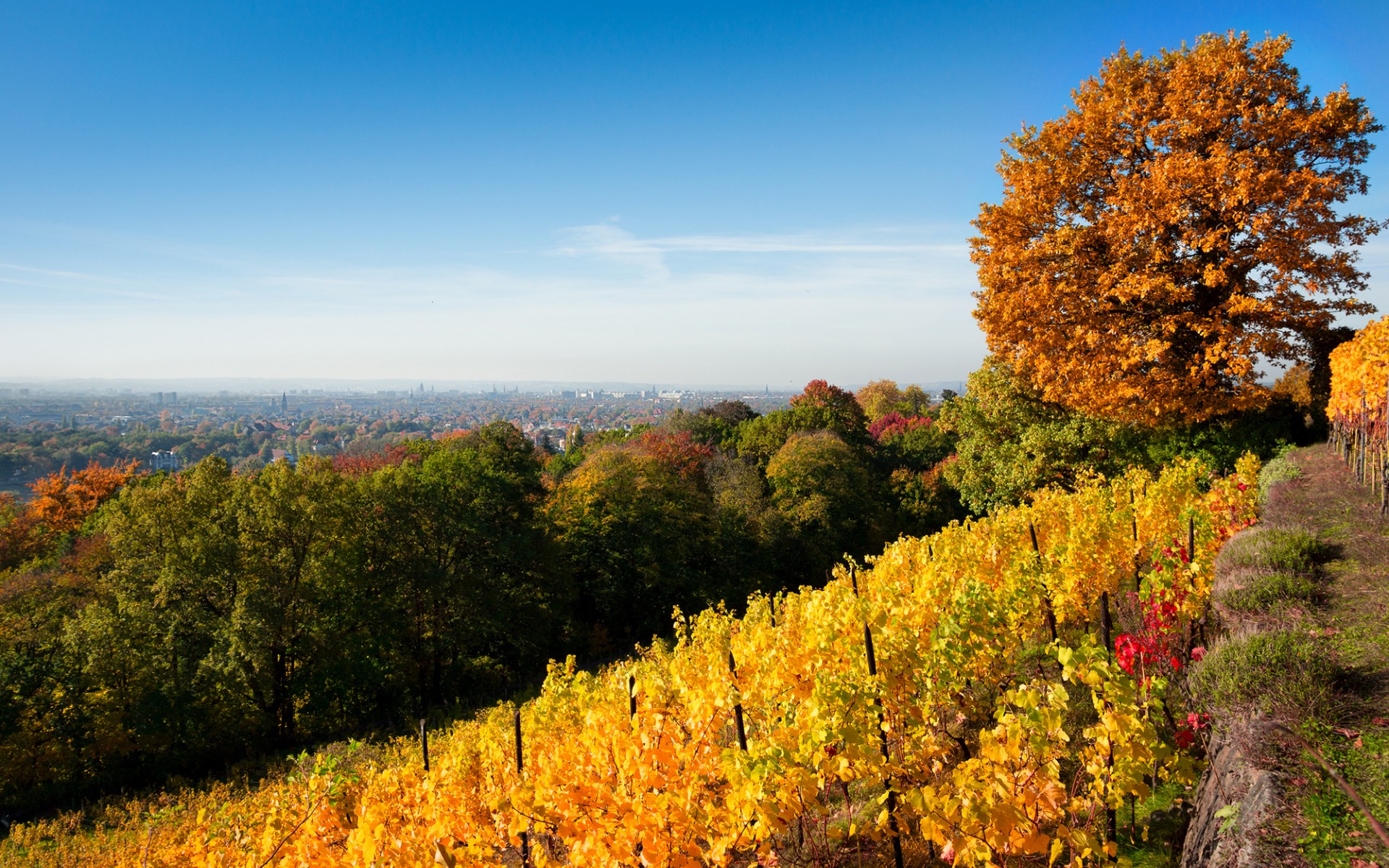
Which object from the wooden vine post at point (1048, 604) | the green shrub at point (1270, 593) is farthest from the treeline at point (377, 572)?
the green shrub at point (1270, 593)

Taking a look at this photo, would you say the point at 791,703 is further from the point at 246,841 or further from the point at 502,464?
the point at 502,464

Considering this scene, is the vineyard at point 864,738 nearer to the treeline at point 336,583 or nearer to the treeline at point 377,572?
the treeline at point 377,572

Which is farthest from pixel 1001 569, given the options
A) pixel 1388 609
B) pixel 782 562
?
pixel 782 562

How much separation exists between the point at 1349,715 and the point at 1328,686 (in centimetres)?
14

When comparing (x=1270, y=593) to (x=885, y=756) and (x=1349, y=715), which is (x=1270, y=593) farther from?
(x=885, y=756)

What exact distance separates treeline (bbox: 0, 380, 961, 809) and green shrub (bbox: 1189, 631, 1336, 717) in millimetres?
18431

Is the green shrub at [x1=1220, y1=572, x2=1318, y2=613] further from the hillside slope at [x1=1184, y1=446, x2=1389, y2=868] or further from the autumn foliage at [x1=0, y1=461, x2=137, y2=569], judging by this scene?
the autumn foliage at [x1=0, y1=461, x2=137, y2=569]

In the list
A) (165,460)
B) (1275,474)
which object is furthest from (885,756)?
(165,460)

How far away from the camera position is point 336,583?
18.5 m

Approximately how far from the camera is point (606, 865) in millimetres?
3361

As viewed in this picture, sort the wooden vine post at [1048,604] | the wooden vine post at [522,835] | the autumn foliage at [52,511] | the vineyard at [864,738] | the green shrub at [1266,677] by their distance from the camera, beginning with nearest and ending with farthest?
the vineyard at [864,738]
the green shrub at [1266,677]
the wooden vine post at [522,835]
the wooden vine post at [1048,604]
the autumn foliage at [52,511]

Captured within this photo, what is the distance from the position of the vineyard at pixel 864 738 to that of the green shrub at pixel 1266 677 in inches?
8.5

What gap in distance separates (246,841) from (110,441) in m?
91.3

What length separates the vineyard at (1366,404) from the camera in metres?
7.65
